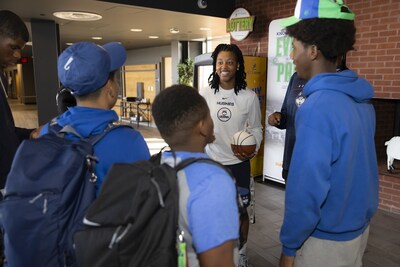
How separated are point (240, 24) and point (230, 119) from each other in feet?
10.8

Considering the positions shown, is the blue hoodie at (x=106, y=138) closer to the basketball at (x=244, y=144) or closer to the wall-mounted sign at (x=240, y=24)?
the basketball at (x=244, y=144)

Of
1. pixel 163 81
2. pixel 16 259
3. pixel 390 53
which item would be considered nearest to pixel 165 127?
pixel 16 259

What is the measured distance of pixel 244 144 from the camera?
210 centimetres

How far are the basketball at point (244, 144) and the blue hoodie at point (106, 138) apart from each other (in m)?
1.07

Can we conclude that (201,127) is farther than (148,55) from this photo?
No

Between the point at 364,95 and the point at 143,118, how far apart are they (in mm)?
10985

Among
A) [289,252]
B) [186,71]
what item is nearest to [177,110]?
[289,252]

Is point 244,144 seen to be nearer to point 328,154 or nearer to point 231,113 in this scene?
point 231,113

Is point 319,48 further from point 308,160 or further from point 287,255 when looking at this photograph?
point 287,255

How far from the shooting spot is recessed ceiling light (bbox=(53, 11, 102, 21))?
5.72 m

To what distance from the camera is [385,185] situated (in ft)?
12.7

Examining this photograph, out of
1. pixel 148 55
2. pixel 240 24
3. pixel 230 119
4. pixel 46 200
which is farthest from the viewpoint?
pixel 148 55

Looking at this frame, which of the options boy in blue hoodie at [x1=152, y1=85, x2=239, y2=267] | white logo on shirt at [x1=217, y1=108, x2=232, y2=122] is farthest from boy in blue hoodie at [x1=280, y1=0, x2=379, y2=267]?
white logo on shirt at [x1=217, y1=108, x2=232, y2=122]

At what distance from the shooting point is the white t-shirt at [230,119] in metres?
2.33
